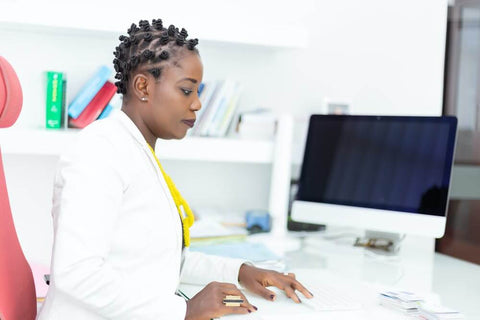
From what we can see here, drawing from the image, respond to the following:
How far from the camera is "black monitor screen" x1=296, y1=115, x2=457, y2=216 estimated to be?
72.7 inches

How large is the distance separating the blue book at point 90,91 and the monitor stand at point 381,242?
3.76 feet

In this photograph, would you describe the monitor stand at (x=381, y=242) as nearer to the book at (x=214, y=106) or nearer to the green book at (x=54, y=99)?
the book at (x=214, y=106)

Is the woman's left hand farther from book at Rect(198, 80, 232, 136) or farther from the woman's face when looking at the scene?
book at Rect(198, 80, 232, 136)

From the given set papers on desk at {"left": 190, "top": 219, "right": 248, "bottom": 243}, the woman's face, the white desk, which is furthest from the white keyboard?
papers on desk at {"left": 190, "top": 219, "right": 248, "bottom": 243}

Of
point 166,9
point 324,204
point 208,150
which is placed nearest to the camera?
point 324,204

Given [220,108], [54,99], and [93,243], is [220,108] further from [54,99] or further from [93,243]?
[93,243]

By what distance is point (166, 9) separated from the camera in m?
2.31

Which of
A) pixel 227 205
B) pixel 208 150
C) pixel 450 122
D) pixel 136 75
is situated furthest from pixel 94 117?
pixel 450 122

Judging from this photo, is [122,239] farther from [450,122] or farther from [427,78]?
[427,78]

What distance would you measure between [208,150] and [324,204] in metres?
0.50

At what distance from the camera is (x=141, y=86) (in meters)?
1.26

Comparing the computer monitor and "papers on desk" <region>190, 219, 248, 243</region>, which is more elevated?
the computer monitor

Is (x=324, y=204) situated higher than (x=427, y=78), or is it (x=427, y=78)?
(x=427, y=78)

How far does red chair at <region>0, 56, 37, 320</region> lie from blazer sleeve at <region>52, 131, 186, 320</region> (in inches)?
4.5
